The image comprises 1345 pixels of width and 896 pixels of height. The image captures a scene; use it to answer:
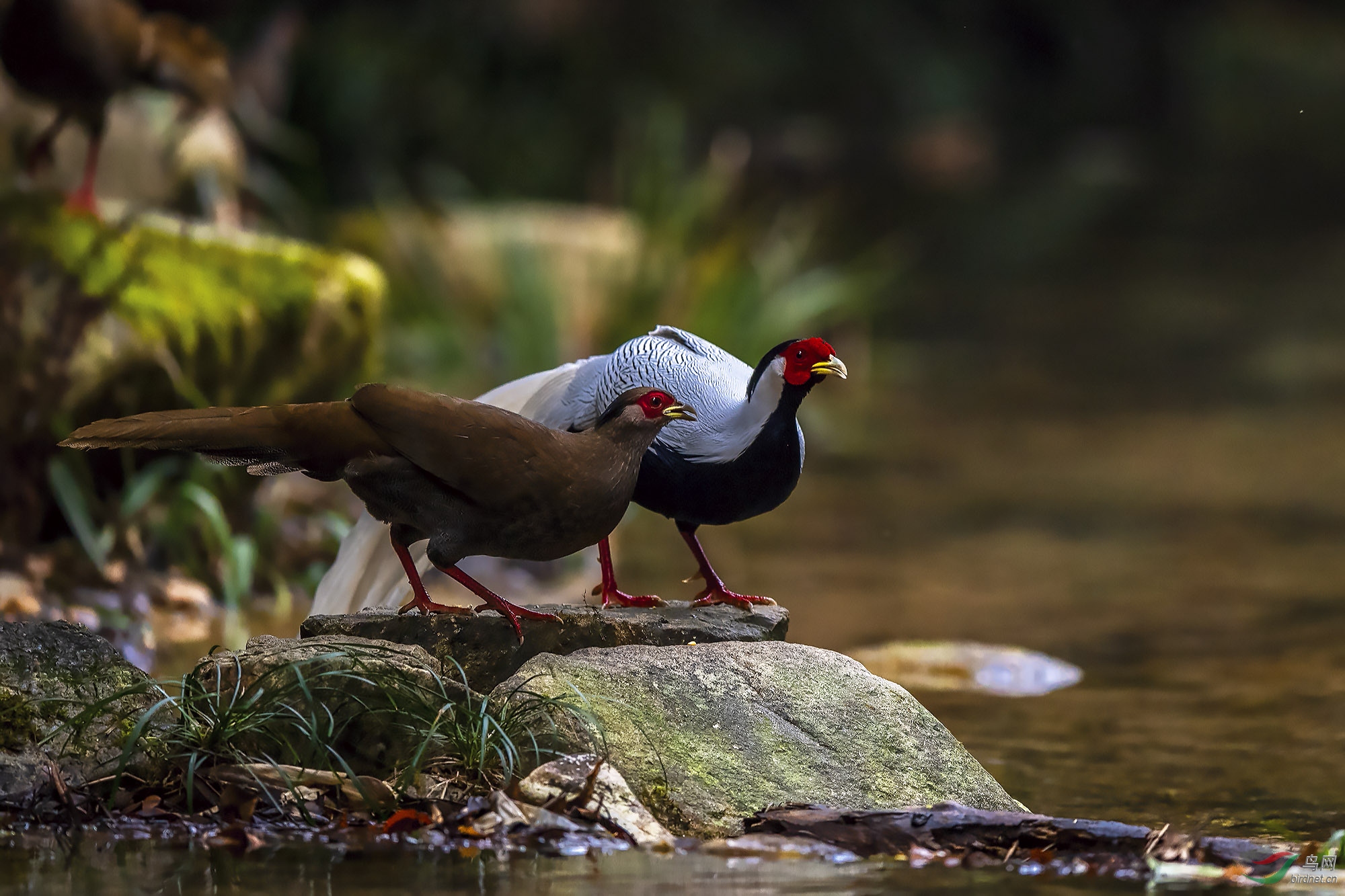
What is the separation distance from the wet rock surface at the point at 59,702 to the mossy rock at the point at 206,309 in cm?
218

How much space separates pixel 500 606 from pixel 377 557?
2.33 ft

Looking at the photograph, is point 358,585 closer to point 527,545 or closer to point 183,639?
point 527,545

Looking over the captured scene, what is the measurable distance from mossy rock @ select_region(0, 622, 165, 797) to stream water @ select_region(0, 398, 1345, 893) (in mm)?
259

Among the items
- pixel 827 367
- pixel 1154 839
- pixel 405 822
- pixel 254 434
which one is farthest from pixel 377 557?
pixel 1154 839

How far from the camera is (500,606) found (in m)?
3.50

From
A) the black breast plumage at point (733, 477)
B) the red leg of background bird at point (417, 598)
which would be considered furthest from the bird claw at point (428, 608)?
the black breast plumage at point (733, 477)

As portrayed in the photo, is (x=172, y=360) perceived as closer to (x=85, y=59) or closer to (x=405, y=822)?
(x=85, y=59)

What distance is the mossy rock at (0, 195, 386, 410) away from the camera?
18.1 feet

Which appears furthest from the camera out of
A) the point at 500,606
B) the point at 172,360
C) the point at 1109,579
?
the point at 1109,579

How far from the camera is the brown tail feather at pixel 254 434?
10.8ft

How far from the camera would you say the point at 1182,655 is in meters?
5.35

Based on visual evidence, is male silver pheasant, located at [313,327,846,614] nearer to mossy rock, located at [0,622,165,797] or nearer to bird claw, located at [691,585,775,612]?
bird claw, located at [691,585,775,612]

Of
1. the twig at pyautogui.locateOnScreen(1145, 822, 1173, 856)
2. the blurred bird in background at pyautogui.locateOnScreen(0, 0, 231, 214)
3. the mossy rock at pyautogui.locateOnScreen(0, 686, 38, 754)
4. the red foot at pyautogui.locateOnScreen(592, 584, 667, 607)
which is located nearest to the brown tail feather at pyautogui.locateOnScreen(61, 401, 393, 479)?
the mossy rock at pyautogui.locateOnScreen(0, 686, 38, 754)

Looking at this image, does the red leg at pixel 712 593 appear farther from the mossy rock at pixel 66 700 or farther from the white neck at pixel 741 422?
the mossy rock at pixel 66 700
